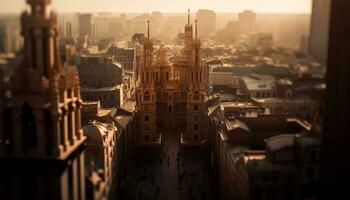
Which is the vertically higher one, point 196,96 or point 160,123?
point 196,96

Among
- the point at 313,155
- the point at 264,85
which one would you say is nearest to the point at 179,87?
the point at 264,85

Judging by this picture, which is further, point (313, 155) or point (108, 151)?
point (108, 151)

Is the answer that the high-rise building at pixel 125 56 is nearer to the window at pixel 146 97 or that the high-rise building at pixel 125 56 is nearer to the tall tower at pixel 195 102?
the window at pixel 146 97

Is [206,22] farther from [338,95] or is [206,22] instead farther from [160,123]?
[338,95]

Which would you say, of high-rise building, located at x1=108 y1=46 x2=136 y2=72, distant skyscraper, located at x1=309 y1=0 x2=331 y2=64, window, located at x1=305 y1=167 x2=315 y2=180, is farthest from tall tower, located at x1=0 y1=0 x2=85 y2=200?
high-rise building, located at x1=108 y1=46 x2=136 y2=72

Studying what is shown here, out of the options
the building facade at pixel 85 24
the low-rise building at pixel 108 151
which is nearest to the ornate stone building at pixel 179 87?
the low-rise building at pixel 108 151

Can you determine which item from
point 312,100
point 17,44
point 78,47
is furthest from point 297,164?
point 17,44
